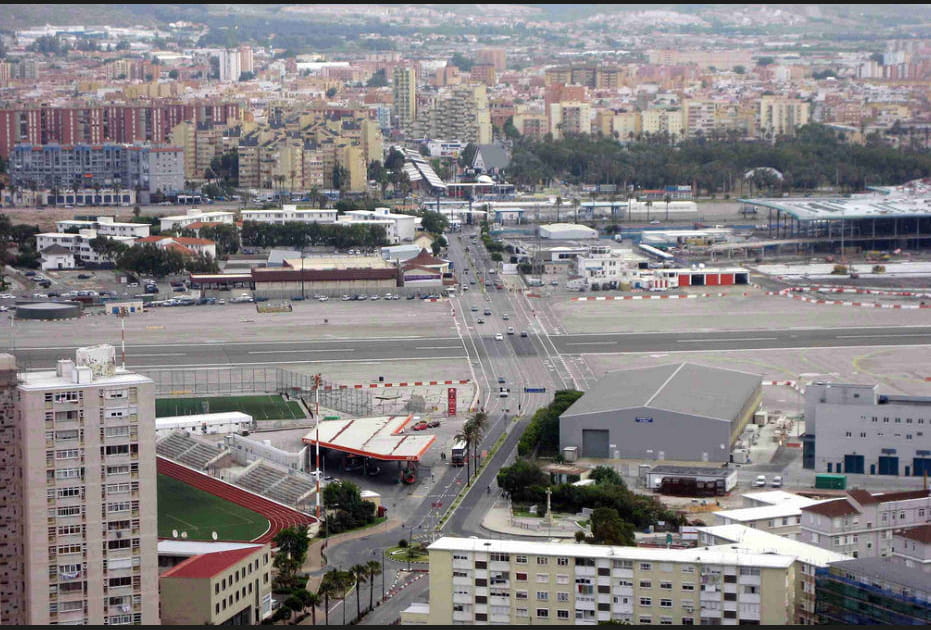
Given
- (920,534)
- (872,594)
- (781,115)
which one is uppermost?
(781,115)

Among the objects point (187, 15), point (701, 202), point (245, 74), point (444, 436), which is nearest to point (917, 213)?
point (701, 202)

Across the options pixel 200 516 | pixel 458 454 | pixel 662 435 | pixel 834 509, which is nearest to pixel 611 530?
pixel 834 509

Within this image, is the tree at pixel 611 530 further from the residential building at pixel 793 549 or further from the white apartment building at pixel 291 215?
the white apartment building at pixel 291 215

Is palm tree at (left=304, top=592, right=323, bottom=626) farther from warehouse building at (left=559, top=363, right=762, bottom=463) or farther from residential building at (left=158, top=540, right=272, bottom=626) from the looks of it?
warehouse building at (left=559, top=363, right=762, bottom=463)

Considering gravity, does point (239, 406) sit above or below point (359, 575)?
below

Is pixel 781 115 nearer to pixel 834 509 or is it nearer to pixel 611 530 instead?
pixel 611 530

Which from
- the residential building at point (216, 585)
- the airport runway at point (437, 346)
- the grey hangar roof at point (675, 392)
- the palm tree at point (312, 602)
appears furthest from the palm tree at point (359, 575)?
the airport runway at point (437, 346)
